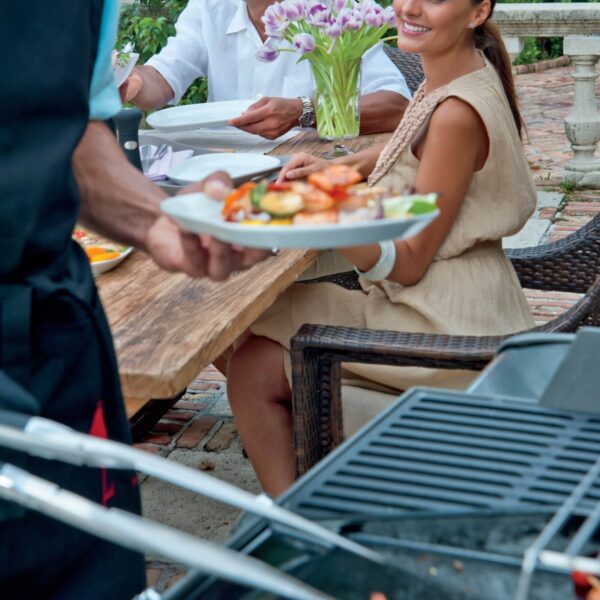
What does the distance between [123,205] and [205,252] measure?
195mm

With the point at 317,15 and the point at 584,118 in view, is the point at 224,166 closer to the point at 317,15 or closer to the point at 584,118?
the point at 317,15

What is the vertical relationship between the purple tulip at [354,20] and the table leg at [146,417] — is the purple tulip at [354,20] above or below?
above

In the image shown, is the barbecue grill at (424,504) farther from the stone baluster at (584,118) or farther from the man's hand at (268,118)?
the stone baluster at (584,118)

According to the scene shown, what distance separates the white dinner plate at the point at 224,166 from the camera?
2.87m

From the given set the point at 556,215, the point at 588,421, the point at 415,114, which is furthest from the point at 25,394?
the point at 556,215

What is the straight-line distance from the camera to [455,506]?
127 centimetres

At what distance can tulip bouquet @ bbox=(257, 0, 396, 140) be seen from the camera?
10.6 feet

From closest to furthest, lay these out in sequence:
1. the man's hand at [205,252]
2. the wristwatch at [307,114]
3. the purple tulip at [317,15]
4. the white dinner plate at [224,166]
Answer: the man's hand at [205,252] → the white dinner plate at [224,166] → the purple tulip at [317,15] → the wristwatch at [307,114]

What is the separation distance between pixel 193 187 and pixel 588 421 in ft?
1.93

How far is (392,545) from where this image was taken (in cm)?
122

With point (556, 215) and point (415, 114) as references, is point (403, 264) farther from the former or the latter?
point (556, 215)

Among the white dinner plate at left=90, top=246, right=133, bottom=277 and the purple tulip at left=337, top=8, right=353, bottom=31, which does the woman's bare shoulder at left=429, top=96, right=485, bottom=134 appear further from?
the white dinner plate at left=90, top=246, right=133, bottom=277

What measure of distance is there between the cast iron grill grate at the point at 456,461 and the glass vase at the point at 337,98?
1.97 meters

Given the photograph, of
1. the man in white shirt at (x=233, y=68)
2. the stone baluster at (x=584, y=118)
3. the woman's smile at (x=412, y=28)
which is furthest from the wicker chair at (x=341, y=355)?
the stone baluster at (x=584, y=118)
